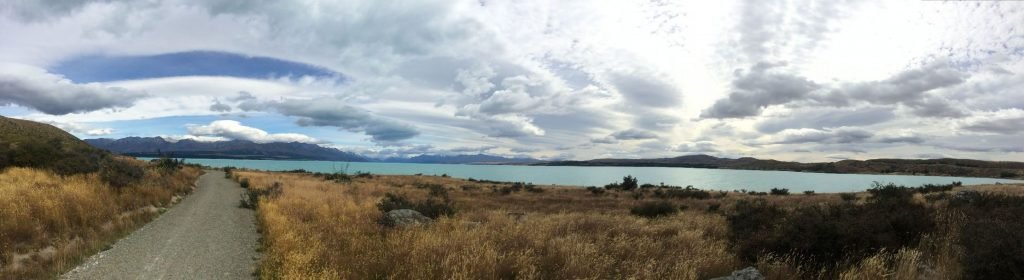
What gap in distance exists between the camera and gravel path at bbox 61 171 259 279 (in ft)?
30.5

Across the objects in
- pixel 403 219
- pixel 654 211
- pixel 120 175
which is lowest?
pixel 654 211

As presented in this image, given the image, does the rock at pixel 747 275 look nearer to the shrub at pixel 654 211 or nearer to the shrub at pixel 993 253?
the shrub at pixel 993 253

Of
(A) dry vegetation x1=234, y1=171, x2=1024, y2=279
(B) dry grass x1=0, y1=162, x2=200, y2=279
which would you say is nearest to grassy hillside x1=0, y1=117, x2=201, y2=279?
(B) dry grass x1=0, y1=162, x2=200, y2=279

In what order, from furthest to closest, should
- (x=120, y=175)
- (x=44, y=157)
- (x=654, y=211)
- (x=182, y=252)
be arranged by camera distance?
(x=44, y=157)
(x=120, y=175)
(x=654, y=211)
(x=182, y=252)

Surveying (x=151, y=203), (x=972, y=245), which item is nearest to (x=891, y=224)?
(x=972, y=245)

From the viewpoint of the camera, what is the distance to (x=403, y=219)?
589 inches

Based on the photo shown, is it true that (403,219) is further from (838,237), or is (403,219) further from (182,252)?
(838,237)

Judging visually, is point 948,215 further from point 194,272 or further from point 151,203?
point 151,203

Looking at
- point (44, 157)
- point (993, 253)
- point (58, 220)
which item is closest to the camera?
point (993, 253)

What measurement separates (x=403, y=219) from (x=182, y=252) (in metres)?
5.95

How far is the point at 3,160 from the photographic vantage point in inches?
939

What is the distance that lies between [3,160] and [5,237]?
20529mm

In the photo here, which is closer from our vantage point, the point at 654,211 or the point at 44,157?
the point at 654,211

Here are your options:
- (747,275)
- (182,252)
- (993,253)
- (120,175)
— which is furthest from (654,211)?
(120,175)
